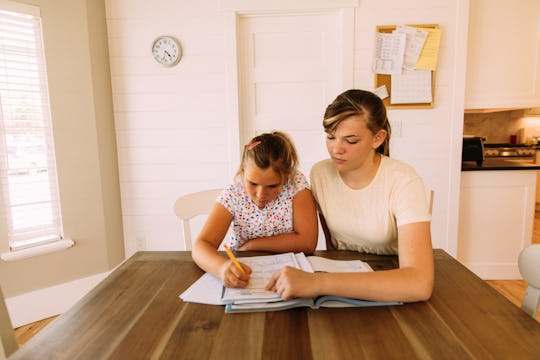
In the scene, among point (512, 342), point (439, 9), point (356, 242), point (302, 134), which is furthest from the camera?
point (302, 134)

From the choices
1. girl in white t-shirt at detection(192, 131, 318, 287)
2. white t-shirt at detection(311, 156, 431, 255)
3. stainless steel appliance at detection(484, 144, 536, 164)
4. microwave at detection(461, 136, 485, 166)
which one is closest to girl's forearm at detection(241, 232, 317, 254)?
girl in white t-shirt at detection(192, 131, 318, 287)

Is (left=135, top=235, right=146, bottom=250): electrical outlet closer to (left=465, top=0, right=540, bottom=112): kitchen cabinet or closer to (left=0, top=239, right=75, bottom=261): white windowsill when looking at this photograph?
(left=0, top=239, right=75, bottom=261): white windowsill

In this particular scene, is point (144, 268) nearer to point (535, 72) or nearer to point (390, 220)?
point (390, 220)

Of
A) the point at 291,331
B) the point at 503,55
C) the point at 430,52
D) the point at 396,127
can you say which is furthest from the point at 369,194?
the point at 503,55

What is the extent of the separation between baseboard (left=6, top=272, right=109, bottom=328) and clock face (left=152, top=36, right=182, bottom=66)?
1654 mm

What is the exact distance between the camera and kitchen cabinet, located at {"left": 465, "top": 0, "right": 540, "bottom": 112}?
2.49 m

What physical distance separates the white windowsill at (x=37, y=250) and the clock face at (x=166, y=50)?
1.43m

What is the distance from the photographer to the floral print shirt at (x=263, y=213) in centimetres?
134

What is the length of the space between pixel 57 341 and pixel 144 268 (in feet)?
1.31

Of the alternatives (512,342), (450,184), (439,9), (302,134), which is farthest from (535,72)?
(512,342)

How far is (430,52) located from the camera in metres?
2.46

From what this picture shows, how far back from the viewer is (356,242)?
1.26m

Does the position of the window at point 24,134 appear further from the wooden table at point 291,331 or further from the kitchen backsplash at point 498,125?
the kitchen backsplash at point 498,125

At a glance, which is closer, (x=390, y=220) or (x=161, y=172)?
(x=390, y=220)
